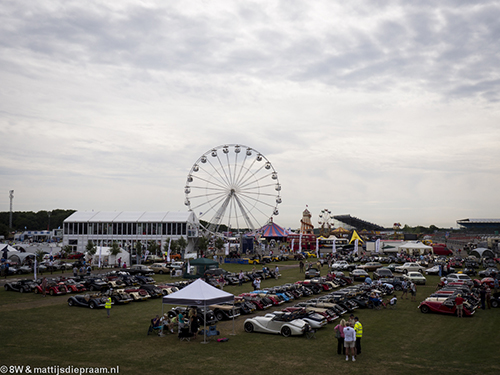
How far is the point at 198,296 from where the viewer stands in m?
16.8

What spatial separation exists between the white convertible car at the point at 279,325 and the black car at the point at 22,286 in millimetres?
19494

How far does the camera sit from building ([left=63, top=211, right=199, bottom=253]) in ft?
238

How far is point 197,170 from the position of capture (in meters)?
60.8

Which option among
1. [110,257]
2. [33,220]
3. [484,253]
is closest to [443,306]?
[110,257]

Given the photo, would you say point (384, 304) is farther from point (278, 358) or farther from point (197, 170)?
point (197, 170)

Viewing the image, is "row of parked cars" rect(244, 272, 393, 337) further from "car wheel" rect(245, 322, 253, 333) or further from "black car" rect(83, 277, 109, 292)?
"black car" rect(83, 277, 109, 292)

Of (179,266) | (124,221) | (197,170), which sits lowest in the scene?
(179,266)

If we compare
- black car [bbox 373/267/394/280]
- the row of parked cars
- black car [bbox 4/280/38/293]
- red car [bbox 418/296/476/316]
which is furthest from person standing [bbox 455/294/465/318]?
black car [bbox 4/280/38/293]

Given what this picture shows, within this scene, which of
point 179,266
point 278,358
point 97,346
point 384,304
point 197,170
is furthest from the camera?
point 197,170

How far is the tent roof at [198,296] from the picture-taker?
1666cm

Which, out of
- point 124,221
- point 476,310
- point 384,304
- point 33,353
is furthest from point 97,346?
point 124,221

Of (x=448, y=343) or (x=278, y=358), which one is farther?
(x=448, y=343)

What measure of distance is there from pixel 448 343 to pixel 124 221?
212ft

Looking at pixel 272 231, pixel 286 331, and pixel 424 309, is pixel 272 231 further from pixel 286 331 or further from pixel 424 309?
pixel 286 331
